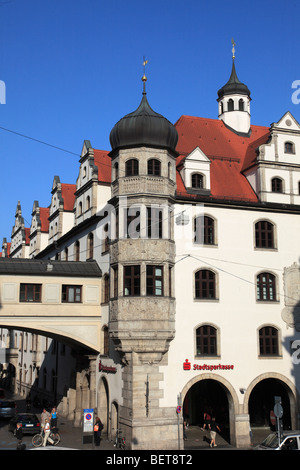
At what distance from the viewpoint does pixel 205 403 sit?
123 feet

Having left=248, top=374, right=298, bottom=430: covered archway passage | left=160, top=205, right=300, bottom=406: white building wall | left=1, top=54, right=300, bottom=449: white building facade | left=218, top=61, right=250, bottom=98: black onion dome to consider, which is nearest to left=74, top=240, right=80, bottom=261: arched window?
left=1, top=54, right=300, bottom=449: white building facade

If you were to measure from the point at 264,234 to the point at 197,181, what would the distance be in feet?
17.6

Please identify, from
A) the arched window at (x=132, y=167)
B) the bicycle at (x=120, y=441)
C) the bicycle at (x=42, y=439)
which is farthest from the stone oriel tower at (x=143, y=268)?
the bicycle at (x=42, y=439)

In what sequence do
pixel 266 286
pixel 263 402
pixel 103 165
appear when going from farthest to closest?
pixel 103 165 < pixel 263 402 < pixel 266 286

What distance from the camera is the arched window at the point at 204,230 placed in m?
31.5

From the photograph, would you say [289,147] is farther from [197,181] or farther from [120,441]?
[120,441]

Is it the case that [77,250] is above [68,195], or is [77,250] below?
below

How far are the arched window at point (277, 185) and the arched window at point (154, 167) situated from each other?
8.29 meters

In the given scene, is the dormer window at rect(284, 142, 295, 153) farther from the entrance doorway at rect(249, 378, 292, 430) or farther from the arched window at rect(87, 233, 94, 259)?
the entrance doorway at rect(249, 378, 292, 430)

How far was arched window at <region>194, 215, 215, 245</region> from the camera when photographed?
3152cm

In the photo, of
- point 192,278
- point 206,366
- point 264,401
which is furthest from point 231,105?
point 264,401

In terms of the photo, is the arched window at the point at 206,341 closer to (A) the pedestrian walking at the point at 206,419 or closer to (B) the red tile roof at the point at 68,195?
(A) the pedestrian walking at the point at 206,419

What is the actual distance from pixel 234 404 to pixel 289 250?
398 inches
